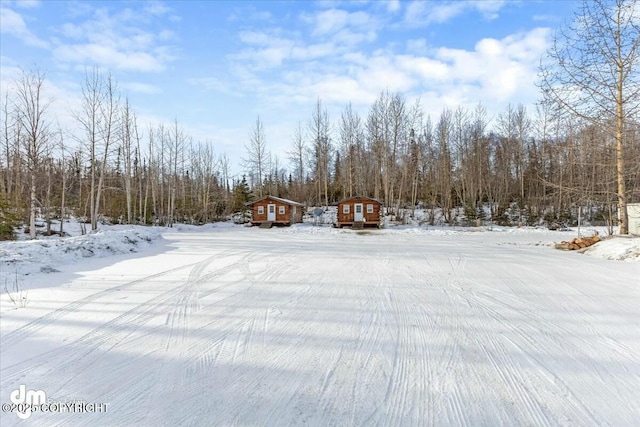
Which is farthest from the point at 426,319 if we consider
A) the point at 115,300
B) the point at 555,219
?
the point at 555,219

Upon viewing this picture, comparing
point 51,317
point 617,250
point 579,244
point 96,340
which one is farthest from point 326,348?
point 579,244

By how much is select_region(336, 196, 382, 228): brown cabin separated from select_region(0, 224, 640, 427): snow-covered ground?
73.3 ft

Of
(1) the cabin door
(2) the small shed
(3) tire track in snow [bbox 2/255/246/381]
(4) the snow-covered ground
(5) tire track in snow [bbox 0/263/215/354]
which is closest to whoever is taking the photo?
(4) the snow-covered ground

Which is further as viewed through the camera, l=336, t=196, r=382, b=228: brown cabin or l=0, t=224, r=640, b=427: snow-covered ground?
l=336, t=196, r=382, b=228: brown cabin

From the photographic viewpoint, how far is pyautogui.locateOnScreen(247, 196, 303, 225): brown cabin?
1251 inches

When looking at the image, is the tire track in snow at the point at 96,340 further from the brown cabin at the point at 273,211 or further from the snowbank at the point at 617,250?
the brown cabin at the point at 273,211

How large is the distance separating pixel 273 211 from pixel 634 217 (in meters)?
25.3

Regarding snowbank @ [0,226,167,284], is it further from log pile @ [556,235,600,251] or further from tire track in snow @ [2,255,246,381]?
log pile @ [556,235,600,251]

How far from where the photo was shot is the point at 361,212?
2975 cm

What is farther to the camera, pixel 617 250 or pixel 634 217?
pixel 634 217

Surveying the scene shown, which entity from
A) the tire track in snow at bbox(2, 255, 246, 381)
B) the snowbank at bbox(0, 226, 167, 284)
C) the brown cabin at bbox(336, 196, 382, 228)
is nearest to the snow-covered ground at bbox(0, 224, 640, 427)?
the tire track in snow at bbox(2, 255, 246, 381)

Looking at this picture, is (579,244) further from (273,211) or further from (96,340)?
(273,211)

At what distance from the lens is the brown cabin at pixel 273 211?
104 ft

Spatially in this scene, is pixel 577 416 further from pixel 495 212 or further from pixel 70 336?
pixel 495 212
